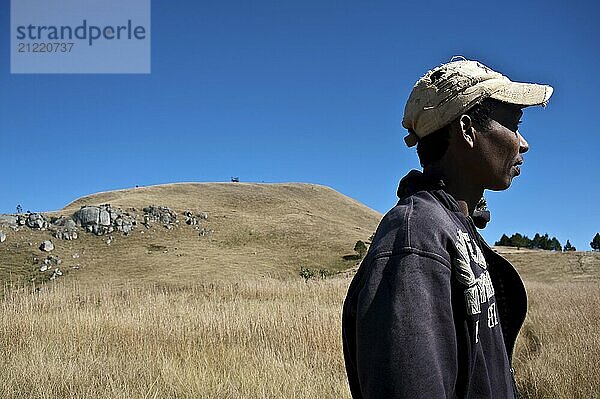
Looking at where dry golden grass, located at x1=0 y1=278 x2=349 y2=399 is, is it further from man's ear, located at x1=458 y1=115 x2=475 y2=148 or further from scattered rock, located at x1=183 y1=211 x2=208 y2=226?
scattered rock, located at x1=183 y1=211 x2=208 y2=226

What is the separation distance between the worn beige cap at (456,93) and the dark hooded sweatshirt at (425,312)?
0.21m

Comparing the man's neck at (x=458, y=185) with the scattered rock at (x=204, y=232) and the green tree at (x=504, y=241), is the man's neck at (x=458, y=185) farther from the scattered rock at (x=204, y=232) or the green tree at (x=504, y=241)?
the green tree at (x=504, y=241)

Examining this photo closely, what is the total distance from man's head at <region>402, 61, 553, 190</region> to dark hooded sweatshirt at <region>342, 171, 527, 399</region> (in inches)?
6.1

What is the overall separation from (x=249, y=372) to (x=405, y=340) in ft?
16.3

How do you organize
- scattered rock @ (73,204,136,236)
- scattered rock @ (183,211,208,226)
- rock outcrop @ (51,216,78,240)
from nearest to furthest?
rock outcrop @ (51,216,78,240) < scattered rock @ (73,204,136,236) < scattered rock @ (183,211,208,226)

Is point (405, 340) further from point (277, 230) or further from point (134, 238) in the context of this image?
point (277, 230)

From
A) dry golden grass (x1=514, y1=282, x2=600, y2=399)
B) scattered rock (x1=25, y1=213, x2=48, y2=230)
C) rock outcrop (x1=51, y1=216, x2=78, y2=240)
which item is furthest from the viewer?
scattered rock (x1=25, y1=213, x2=48, y2=230)

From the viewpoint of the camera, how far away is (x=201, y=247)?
50.8m

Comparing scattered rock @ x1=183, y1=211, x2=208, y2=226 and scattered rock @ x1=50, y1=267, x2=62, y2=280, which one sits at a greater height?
scattered rock @ x1=183, y1=211, x2=208, y2=226

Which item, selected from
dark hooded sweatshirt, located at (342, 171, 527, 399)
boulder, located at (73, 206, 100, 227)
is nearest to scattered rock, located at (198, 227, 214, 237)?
boulder, located at (73, 206, 100, 227)

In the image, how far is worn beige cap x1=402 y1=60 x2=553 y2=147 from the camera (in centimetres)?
143

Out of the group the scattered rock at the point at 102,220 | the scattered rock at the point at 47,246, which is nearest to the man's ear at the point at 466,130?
the scattered rock at the point at 47,246

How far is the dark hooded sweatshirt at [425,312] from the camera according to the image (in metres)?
1.09

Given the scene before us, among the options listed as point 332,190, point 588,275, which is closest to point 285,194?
point 332,190
